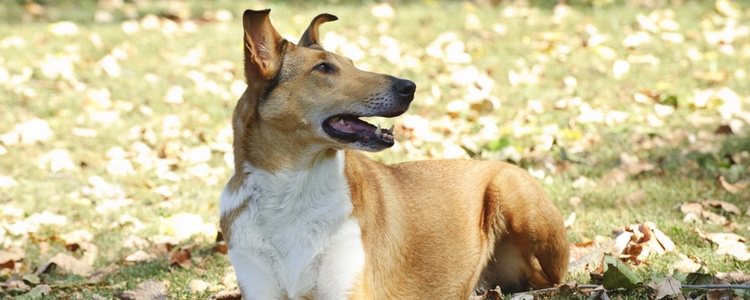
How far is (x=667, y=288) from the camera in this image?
4.71 metres

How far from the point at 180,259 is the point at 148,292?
2.21 ft

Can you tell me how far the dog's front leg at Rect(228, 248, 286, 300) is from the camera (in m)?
4.45

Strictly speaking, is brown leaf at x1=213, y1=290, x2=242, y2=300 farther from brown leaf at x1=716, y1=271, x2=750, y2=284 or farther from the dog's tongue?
brown leaf at x1=716, y1=271, x2=750, y2=284

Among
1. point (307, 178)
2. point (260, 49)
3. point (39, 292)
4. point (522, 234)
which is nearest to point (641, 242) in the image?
point (522, 234)

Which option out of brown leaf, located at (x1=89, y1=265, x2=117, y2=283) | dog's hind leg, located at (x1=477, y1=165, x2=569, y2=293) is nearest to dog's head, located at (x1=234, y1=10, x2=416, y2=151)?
dog's hind leg, located at (x1=477, y1=165, x2=569, y2=293)

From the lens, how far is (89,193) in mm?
7949

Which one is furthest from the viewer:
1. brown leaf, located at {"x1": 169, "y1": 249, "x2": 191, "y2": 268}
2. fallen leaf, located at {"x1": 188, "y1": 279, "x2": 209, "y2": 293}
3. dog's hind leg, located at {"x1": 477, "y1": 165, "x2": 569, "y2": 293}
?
brown leaf, located at {"x1": 169, "y1": 249, "x2": 191, "y2": 268}

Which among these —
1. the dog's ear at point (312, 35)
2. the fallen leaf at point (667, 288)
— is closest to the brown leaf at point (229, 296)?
the dog's ear at point (312, 35)

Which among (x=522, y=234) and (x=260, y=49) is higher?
(x=260, y=49)

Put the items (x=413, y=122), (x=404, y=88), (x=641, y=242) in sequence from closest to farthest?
(x=404, y=88) < (x=641, y=242) < (x=413, y=122)

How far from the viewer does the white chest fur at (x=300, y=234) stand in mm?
4402

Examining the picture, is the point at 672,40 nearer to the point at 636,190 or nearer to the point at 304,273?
the point at 636,190

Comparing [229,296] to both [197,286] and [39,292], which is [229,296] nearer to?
[197,286]

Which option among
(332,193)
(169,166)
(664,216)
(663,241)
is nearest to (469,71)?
(169,166)
